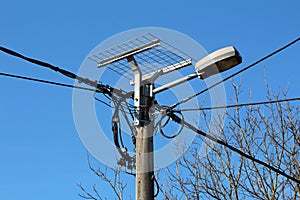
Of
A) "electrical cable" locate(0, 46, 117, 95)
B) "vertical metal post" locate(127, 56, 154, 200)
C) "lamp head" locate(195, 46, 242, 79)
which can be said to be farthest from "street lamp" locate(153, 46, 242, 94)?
"electrical cable" locate(0, 46, 117, 95)

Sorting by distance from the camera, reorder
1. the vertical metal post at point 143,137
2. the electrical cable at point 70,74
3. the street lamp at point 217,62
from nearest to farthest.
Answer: the electrical cable at point 70,74
the vertical metal post at point 143,137
the street lamp at point 217,62

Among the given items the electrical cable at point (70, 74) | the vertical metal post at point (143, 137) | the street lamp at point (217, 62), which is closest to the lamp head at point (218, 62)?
the street lamp at point (217, 62)

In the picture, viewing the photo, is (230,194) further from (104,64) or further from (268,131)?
(104,64)

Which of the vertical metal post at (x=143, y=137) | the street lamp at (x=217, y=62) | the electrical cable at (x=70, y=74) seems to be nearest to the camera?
the electrical cable at (x=70, y=74)

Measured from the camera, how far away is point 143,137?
4531 millimetres

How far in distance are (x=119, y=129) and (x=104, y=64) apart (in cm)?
66

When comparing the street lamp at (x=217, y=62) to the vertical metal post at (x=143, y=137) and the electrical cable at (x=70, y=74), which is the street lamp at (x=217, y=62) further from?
the electrical cable at (x=70, y=74)

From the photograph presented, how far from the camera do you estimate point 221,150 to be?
10.3 meters

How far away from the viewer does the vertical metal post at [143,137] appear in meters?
4.32

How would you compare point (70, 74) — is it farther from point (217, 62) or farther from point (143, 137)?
point (217, 62)

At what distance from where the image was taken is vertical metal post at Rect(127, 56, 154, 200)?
170 inches

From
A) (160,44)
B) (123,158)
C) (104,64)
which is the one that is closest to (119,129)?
(123,158)

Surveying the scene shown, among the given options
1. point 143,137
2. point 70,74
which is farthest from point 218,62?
point 70,74

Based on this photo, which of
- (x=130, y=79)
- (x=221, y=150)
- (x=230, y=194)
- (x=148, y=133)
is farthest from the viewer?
(x=221, y=150)
